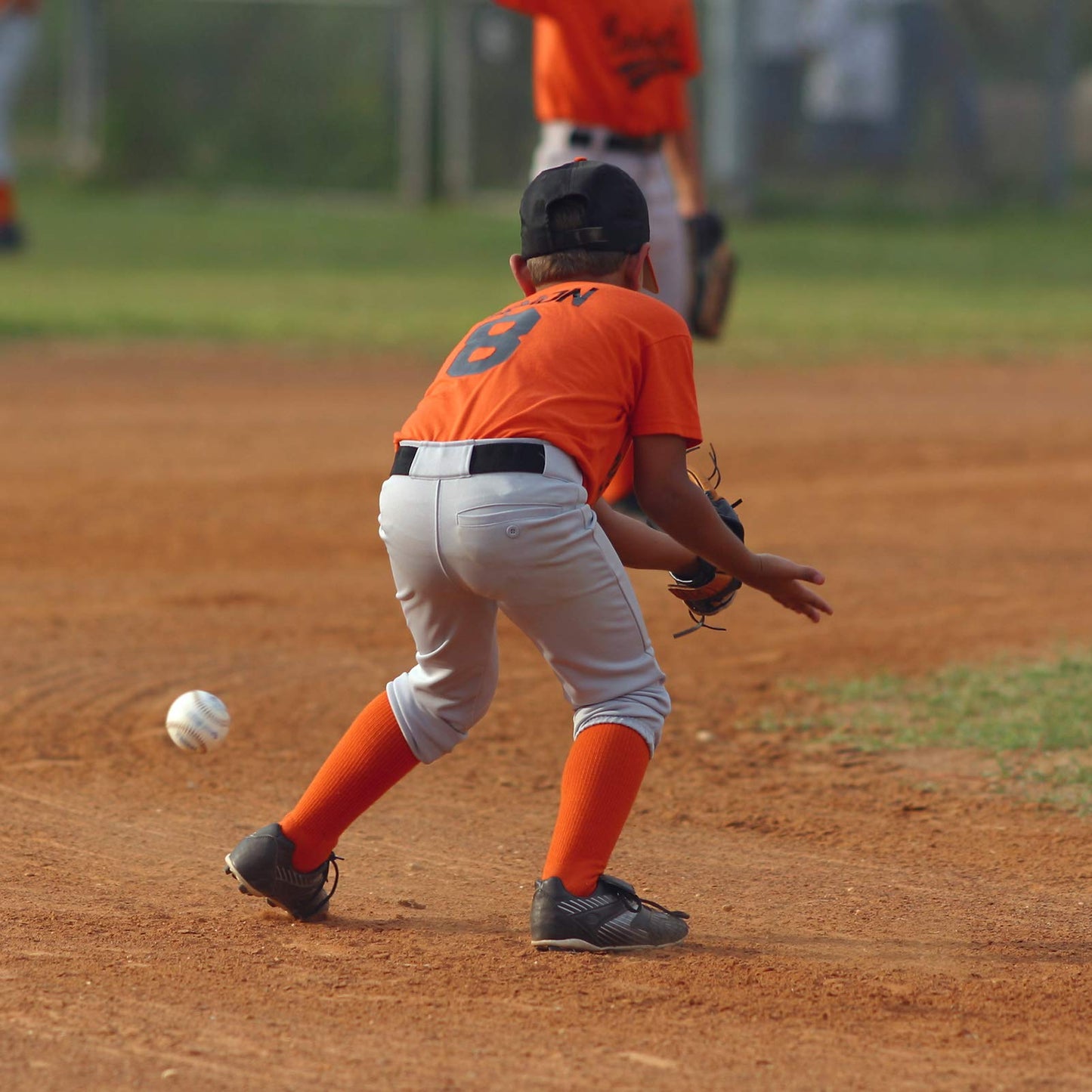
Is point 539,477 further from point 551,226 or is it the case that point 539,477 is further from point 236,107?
point 236,107

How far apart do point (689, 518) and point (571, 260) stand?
55 centimetres

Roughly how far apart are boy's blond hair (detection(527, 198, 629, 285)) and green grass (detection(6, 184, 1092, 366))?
811cm

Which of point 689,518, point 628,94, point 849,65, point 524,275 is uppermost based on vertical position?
point 849,65

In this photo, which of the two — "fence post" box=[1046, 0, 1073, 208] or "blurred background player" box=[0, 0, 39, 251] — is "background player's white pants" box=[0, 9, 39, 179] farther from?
"fence post" box=[1046, 0, 1073, 208]

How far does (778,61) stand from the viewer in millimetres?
20844

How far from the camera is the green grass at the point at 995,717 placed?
4.23 metres

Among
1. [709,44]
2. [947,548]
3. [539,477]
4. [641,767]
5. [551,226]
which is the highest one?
[709,44]

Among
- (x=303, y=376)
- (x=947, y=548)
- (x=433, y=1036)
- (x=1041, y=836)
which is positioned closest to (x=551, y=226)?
(x=433, y=1036)

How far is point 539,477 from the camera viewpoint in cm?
293

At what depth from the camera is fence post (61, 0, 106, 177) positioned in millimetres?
24422

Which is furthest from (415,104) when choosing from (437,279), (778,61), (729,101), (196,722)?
(196,722)

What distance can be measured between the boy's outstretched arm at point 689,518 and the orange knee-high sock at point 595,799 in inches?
13.8

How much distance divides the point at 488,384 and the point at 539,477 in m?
0.20

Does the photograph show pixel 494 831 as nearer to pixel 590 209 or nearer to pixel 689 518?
pixel 689 518
